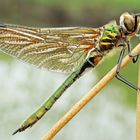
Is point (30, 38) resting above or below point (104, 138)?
above

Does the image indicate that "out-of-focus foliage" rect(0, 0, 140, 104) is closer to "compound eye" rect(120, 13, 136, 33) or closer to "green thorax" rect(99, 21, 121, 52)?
"green thorax" rect(99, 21, 121, 52)

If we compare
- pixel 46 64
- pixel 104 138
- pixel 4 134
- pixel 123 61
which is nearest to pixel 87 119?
pixel 104 138

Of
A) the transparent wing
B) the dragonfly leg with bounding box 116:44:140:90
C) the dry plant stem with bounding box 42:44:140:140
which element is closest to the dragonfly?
the transparent wing

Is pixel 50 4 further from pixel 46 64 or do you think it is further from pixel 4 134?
pixel 46 64

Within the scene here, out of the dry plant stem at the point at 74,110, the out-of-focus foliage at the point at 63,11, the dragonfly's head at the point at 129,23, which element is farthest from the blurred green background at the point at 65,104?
the dry plant stem at the point at 74,110

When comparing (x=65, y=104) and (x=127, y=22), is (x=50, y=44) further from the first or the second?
(x=65, y=104)

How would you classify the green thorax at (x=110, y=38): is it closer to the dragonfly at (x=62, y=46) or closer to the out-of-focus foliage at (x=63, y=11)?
the dragonfly at (x=62, y=46)

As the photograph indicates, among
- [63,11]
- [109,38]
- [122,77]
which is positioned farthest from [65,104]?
[63,11]

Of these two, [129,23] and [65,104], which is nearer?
[129,23]
